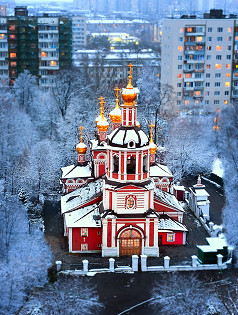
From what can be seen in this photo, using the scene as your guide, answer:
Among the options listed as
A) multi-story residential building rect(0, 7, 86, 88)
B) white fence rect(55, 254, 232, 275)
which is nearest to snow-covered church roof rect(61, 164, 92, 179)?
white fence rect(55, 254, 232, 275)

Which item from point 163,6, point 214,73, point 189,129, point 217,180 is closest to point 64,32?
point 214,73

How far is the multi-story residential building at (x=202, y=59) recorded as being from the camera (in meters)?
54.1

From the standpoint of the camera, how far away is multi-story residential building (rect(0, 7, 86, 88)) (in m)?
61.0

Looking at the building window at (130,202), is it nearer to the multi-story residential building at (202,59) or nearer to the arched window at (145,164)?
the arched window at (145,164)

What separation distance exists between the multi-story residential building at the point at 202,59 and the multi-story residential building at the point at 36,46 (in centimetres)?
1212

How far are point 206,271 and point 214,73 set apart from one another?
33777 mm

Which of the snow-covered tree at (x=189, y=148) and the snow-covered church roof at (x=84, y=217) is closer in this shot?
the snow-covered church roof at (x=84, y=217)

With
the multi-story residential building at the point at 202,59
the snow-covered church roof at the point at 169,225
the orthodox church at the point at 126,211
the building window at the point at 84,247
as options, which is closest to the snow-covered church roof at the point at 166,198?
the snow-covered church roof at the point at 169,225

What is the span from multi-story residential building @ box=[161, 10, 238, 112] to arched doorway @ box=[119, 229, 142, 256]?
2956 centimetres

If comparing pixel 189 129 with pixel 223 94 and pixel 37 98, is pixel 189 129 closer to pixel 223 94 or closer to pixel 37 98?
pixel 223 94

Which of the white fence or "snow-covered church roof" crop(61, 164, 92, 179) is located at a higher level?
"snow-covered church roof" crop(61, 164, 92, 179)

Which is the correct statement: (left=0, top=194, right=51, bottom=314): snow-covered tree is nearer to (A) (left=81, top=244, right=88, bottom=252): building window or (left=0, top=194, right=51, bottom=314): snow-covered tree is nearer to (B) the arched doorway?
(A) (left=81, top=244, right=88, bottom=252): building window

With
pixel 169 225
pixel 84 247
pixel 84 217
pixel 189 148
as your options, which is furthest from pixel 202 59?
pixel 84 247

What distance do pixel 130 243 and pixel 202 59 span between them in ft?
107
